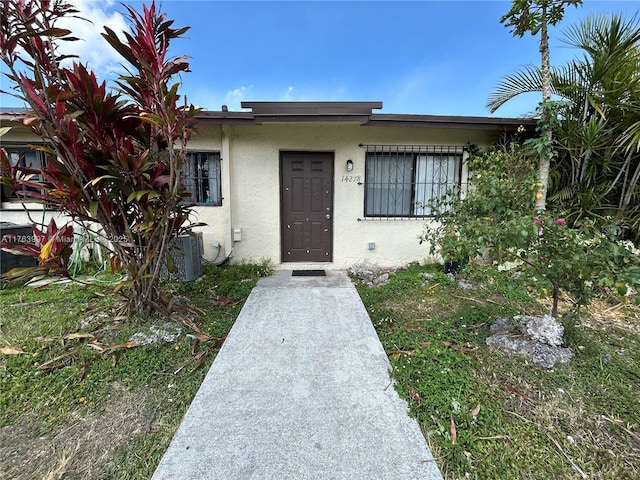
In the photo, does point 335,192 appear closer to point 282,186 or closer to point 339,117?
point 282,186

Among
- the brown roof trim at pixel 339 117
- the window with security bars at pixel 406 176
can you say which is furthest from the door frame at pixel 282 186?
the brown roof trim at pixel 339 117

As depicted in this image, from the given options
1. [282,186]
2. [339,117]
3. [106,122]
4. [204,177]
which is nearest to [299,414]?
[106,122]

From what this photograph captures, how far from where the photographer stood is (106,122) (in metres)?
2.50

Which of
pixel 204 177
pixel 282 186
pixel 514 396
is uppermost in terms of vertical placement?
pixel 204 177

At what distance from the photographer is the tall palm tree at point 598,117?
12.6 ft

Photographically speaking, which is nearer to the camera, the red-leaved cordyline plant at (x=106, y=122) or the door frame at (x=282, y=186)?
the red-leaved cordyline plant at (x=106, y=122)

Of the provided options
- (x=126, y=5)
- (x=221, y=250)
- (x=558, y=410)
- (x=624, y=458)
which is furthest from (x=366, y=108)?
(x=624, y=458)

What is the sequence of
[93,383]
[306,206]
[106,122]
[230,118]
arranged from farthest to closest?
[306,206], [230,118], [106,122], [93,383]

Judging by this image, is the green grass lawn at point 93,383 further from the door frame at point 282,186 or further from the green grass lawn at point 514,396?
the door frame at point 282,186

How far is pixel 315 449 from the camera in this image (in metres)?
1.50

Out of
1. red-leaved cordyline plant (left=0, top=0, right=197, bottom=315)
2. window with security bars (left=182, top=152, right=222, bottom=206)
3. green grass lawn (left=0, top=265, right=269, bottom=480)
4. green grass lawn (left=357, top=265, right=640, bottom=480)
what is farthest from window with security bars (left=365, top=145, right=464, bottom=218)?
red-leaved cordyline plant (left=0, top=0, right=197, bottom=315)

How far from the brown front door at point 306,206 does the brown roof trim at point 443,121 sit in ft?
3.55

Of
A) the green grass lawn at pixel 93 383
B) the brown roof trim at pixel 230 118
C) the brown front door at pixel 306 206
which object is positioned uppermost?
the brown roof trim at pixel 230 118

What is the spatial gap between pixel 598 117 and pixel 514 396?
15.4 ft
